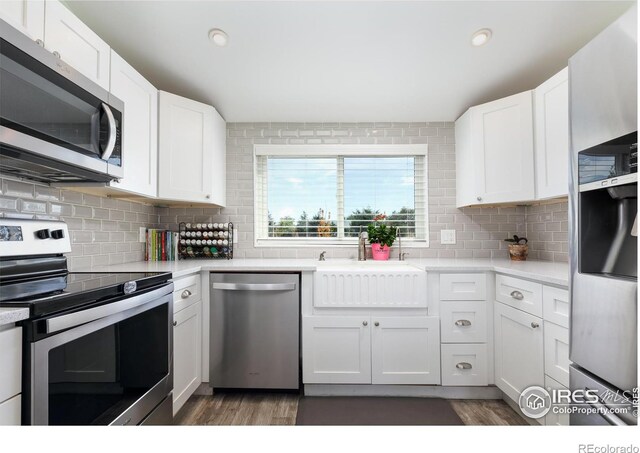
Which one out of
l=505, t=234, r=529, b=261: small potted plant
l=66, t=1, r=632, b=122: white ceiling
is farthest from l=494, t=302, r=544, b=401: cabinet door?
l=66, t=1, r=632, b=122: white ceiling

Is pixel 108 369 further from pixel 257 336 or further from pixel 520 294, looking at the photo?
pixel 520 294

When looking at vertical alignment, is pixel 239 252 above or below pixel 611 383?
above

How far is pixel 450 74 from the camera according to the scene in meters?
2.05

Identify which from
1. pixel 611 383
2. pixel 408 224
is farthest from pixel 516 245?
pixel 611 383

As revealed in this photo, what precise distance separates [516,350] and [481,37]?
1.91 metres

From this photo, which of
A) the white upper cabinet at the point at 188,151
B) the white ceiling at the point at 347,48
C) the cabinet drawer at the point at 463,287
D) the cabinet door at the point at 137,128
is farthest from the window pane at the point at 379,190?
the cabinet door at the point at 137,128

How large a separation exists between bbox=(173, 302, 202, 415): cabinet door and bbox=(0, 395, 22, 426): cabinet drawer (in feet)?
2.80

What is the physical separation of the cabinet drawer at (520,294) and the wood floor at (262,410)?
691 millimetres

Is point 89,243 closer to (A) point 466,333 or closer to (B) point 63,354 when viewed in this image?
(B) point 63,354

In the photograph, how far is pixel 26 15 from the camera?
1.11 m

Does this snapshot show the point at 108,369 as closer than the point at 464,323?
Yes

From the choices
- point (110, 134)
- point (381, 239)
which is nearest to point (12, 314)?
point (110, 134)

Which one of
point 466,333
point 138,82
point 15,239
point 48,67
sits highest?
point 138,82

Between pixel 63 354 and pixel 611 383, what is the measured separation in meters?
1.71
